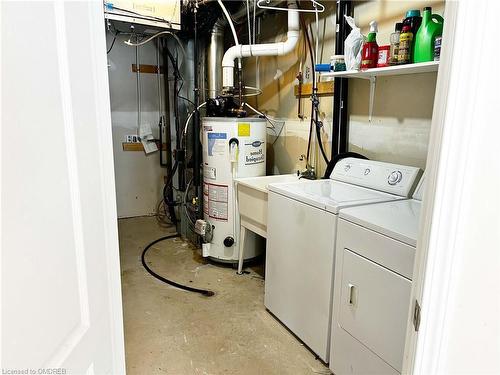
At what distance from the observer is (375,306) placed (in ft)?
5.12

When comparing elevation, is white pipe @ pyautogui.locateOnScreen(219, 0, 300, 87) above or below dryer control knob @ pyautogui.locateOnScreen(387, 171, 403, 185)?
above

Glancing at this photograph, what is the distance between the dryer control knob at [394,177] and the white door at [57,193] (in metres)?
1.63

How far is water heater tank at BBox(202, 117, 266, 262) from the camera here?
288cm

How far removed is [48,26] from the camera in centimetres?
55

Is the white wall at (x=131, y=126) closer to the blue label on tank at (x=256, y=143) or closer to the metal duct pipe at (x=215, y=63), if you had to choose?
the metal duct pipe at (x=215, y=63)

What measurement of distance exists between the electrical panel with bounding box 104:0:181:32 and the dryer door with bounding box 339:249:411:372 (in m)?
2.18

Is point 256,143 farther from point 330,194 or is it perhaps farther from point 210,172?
point 330,194

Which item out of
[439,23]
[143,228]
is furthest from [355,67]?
[143,228]

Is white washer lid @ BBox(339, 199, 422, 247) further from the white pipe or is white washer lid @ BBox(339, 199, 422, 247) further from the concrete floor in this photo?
the white pipe

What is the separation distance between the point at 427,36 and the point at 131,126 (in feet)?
11.5

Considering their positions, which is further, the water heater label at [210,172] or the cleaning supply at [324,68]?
the water heater label at [210,172]

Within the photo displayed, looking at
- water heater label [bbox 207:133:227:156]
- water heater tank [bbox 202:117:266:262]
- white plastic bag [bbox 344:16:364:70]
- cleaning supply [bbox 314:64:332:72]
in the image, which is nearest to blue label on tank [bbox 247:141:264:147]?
water heater tank [bbox 202:117:266:262]

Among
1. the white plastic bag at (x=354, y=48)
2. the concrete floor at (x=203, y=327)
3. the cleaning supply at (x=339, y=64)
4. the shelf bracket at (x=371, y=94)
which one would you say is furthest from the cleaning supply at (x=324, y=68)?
the concrete floor at (x=203, y=327)

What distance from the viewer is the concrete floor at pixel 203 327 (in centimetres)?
193
